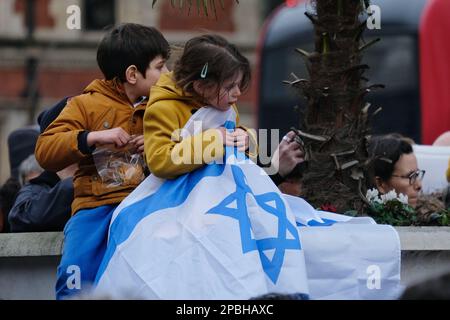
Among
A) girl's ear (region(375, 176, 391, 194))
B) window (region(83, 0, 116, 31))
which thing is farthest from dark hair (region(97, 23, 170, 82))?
window (region(83, 0, 116, 31))

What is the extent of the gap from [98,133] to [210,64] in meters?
0.50

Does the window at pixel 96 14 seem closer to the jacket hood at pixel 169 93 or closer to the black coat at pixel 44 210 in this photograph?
the black coat at pixel 44 210

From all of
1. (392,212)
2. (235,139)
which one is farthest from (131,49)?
(392,212)

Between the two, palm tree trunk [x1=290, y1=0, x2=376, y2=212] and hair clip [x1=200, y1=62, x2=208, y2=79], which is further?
palm tree trunk [x1=290, y1=0, x2=376, y2=212]

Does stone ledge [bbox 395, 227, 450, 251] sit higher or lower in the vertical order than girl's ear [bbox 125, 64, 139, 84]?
lower

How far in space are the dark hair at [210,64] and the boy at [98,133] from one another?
32cm

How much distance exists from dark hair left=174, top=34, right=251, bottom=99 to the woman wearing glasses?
6.46 feet

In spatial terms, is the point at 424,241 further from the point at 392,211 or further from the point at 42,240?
the point at 42,240

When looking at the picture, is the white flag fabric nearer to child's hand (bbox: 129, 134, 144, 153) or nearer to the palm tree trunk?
child's hand (bbox: 129, 134, 144, 153)

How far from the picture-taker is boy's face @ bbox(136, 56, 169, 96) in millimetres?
4867

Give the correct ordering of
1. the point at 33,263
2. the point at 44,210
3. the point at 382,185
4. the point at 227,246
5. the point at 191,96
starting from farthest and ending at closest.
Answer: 1. the point at 382,185
2. the point at 44,210
3. the point at 33,263
4. the point at 191,96
5. the point at 227,246

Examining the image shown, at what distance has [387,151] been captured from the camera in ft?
21.6
